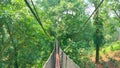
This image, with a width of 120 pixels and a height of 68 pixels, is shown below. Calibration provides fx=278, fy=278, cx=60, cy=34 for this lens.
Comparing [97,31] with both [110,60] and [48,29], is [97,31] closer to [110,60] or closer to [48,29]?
[110,60]

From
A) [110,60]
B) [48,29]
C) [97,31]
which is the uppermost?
[48,29]

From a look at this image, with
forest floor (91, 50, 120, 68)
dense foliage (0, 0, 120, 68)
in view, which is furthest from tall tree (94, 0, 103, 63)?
forest floor (91, 50, 120, 68)

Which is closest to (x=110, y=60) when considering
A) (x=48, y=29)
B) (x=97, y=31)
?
(x=97, y=31)

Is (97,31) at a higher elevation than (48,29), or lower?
lower

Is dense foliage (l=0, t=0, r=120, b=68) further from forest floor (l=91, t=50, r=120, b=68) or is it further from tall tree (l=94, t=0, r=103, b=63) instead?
forest floor (l=91, t=50, r=120, b=68)

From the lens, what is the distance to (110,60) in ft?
68.3

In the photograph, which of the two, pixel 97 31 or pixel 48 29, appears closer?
pixel 48 29

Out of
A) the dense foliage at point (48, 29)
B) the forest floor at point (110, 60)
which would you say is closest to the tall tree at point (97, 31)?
the dense foliage at point (48, 29)

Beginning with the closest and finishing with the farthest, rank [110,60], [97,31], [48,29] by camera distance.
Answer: [48,29] < [97,31] < [110,60]

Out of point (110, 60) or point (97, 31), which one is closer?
point (97, 31)

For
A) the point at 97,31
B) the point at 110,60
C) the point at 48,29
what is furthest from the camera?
the point at 110,60

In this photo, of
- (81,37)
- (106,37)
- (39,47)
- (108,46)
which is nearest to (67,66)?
(39,47)

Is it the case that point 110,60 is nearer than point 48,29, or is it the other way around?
point 48,29

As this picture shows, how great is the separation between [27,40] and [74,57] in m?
4.11
